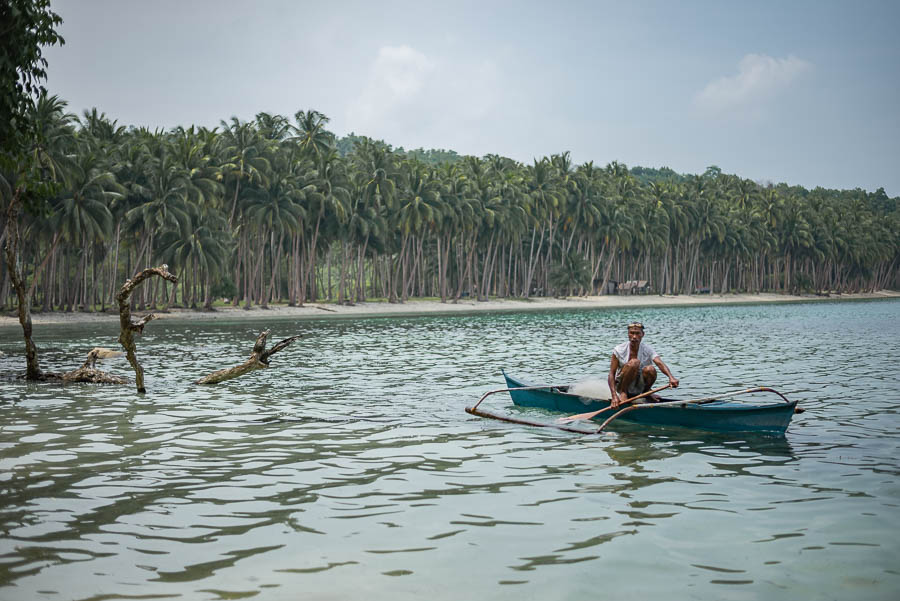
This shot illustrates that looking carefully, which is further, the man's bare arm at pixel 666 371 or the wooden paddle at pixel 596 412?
the wooden paddle at pixel 596 412

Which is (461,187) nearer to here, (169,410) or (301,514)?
(169,410)

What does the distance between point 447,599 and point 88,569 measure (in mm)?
3173

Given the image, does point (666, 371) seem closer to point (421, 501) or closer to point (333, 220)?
point (421, 501)

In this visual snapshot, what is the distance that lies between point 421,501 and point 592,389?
677 centimetres

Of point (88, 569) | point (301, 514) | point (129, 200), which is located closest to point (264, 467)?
point (301, 514)

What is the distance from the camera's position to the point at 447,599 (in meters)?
6.49

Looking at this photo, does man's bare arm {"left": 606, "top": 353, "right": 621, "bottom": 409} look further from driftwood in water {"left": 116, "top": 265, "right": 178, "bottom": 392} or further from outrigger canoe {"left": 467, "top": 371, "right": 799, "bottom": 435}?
driftwood in water {"left": 116, "top": 265, "right": 178, "bottom": 392}

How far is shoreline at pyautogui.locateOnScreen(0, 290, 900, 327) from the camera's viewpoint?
62781mm

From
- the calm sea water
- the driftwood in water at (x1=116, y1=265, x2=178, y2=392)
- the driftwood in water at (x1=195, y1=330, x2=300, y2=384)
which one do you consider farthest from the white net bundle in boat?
the driftwood in water at (x1=195, y1=330, x2=300, y2=384)

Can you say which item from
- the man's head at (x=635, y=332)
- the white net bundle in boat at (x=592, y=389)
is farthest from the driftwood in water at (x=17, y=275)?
the man's head at (x=635, y=332)

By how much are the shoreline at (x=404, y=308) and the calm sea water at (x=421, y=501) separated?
1845 inches

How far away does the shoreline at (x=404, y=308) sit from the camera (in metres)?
62.8

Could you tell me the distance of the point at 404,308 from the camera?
276 ft

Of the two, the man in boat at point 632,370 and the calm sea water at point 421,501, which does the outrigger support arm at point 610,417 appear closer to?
the calm sea water at point 421,501
